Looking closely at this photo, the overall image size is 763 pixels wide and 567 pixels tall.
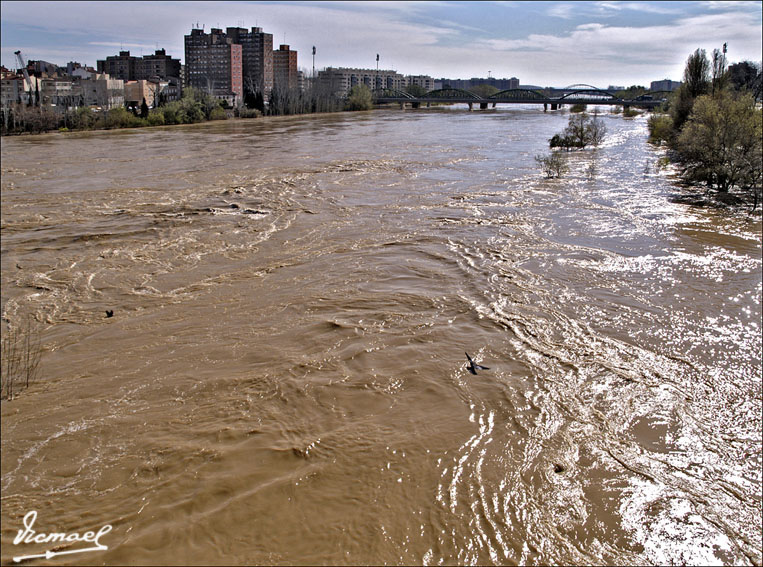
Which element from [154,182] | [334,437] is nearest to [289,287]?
[334,437]

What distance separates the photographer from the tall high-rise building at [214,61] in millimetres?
88812

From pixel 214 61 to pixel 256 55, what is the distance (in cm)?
1001

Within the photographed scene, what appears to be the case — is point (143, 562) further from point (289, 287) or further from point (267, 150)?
point (267, 150)

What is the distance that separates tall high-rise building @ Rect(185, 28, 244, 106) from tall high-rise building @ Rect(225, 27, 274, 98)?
5213mm

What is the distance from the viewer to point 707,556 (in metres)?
3.26

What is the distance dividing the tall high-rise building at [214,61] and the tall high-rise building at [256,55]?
5213 millimetres

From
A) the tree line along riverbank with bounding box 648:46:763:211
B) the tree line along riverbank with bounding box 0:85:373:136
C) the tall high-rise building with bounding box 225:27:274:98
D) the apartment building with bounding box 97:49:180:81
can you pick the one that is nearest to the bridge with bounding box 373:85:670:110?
the tree line along riverbank with bounding box 0:85:373:136

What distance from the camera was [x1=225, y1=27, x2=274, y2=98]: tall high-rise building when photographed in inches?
3782

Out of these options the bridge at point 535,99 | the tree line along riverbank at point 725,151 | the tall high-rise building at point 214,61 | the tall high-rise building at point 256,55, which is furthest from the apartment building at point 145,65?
the tree line along riverbank at point 725,151

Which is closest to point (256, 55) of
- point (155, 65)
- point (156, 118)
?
point (155, 65)

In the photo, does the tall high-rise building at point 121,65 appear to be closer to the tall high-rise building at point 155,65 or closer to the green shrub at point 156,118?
the tall high-rise building at point 155,65

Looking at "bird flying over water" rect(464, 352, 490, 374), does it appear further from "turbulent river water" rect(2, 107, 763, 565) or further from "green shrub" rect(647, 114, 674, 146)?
"green shrub" rect(647, 114, 674, 146)

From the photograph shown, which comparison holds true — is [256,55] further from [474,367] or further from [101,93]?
[474,367]

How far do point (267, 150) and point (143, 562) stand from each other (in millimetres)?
21312
